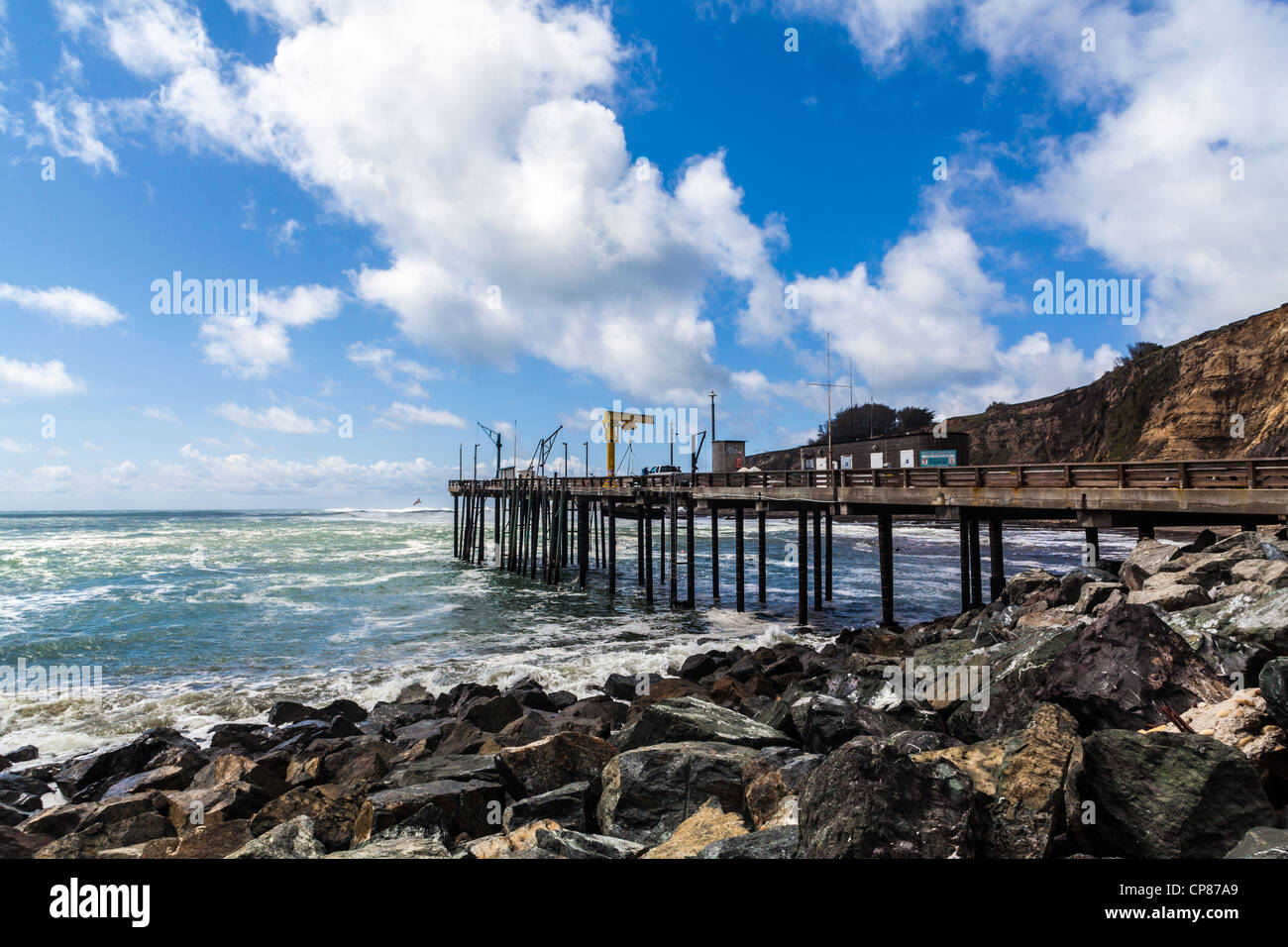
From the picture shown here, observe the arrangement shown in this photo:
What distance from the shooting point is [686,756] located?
6816mm

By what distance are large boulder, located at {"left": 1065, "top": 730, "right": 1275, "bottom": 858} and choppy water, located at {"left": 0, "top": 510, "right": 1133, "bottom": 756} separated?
43.6 feet

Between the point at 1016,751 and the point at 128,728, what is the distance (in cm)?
1752

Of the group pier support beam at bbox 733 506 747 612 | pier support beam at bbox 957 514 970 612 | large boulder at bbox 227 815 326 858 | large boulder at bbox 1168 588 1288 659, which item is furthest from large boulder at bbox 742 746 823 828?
pier support beam at bbox 733 506 747 612

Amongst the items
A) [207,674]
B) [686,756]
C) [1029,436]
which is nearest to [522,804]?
[686,756]

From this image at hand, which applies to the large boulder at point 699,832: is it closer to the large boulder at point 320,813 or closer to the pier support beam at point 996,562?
the large boulder at point 320,813

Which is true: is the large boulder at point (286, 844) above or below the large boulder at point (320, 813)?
above

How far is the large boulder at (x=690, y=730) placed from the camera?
802 cm

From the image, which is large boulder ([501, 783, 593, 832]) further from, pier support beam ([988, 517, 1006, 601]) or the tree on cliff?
the tree on cliff

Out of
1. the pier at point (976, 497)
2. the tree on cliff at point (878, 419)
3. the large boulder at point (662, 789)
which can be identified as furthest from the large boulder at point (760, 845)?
the tree on cliff at point (878, 419)

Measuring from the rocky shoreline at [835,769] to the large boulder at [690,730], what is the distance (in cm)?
4

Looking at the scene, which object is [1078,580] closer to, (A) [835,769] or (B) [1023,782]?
(B) [1023,782]

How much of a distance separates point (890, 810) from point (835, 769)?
18.5 inches

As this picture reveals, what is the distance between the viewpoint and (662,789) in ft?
21.6
